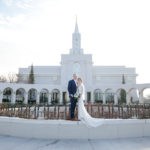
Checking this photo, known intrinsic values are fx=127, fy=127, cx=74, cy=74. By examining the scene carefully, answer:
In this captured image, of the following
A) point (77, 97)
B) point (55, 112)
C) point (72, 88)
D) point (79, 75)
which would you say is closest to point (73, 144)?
point (77, 97)

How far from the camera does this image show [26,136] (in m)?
4.04

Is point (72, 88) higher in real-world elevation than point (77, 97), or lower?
higher

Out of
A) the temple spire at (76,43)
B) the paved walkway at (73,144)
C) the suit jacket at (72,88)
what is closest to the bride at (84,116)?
the suit jacket at (72,88)

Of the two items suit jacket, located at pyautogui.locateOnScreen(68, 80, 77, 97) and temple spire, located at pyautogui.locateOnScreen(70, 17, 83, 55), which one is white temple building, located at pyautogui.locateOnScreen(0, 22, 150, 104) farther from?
suit jacket, located at pyautogui.locateOnScreen(68, 80, 77, 97)

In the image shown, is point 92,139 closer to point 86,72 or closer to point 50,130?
point 50,130

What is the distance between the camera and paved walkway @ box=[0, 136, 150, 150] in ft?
10.6

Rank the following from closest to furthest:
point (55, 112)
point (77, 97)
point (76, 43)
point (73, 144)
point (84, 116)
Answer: point (73, 144), point (84, 116), point (77, 97), point (55, 112), point (76, 43)

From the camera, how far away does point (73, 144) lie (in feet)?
Answer: 11.5

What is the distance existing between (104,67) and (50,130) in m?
33.9

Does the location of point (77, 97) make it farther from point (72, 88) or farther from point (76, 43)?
point (76, 43)

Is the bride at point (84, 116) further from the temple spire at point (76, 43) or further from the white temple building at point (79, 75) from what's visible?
the temple spire at point (76, 43)

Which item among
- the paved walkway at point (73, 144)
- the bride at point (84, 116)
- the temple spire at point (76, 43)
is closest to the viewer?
the paved walkway at point (73, 144)

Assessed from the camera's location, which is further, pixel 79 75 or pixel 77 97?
pixel 79 75

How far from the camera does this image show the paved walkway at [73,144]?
3225 millimetres
